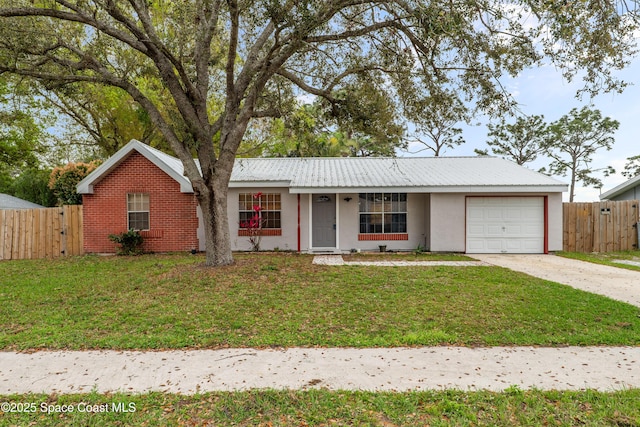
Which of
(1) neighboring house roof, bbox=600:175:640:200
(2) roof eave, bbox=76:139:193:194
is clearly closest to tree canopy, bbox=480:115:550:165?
(1) neighboring house roof, bbox=600:175:640:200

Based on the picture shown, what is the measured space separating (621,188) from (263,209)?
16.8m

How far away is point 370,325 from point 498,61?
654 cm

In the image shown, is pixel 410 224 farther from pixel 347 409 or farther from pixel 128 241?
pixel 347 409

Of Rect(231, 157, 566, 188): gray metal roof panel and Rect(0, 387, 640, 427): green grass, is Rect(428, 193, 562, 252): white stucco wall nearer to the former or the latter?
Rect(231, 157, 566, 188): gray metal roof panel

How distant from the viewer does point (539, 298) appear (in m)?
6.32

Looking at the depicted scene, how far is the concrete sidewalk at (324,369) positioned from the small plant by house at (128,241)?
8.91m

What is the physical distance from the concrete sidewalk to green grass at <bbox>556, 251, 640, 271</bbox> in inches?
312

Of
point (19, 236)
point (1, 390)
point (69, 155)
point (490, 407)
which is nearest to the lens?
point (490, 407)

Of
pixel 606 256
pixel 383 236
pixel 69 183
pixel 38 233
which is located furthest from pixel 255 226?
pixel 606 256

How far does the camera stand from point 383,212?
1308 centimetres

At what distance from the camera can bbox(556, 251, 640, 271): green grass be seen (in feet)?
34.2

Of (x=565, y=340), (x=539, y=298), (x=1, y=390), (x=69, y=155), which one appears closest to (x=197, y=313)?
(x=1, y=390)

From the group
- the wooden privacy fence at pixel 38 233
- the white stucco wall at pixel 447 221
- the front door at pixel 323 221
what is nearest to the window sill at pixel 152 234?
the wooden privacy fence at pixel 38 233

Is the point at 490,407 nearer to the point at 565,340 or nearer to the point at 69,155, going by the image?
the point at 565,340
